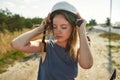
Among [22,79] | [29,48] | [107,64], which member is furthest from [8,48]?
[29,48]

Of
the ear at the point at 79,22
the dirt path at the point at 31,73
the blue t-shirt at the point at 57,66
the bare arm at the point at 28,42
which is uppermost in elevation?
the ear at the point at 79,22

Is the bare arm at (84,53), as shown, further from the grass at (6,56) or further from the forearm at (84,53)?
the grass at (6,56)

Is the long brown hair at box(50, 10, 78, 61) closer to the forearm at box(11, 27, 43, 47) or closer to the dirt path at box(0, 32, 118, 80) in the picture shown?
the forearm at box(11, 27, 43, 47)

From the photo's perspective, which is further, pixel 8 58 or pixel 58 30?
pixel 8 58

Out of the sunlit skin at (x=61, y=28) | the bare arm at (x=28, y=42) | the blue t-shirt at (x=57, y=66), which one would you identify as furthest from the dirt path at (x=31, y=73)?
the sunlit skin at (x=61, y=28)

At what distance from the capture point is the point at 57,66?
2625 millimetres

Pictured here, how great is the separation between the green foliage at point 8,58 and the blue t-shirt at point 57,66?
27.3ft

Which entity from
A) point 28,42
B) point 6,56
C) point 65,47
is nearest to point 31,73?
point 6,56

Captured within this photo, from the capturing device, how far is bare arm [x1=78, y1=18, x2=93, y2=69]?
2.62 metres

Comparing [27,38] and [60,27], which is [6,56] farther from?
[60,27]

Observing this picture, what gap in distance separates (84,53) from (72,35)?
19cm

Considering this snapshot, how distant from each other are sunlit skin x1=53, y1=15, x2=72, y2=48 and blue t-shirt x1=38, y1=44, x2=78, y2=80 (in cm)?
12

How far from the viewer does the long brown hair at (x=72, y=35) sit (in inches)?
102

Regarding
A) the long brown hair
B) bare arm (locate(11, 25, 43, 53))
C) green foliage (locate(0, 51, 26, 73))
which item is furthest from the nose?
green foliage (locate(0, 51, 26, 73))
